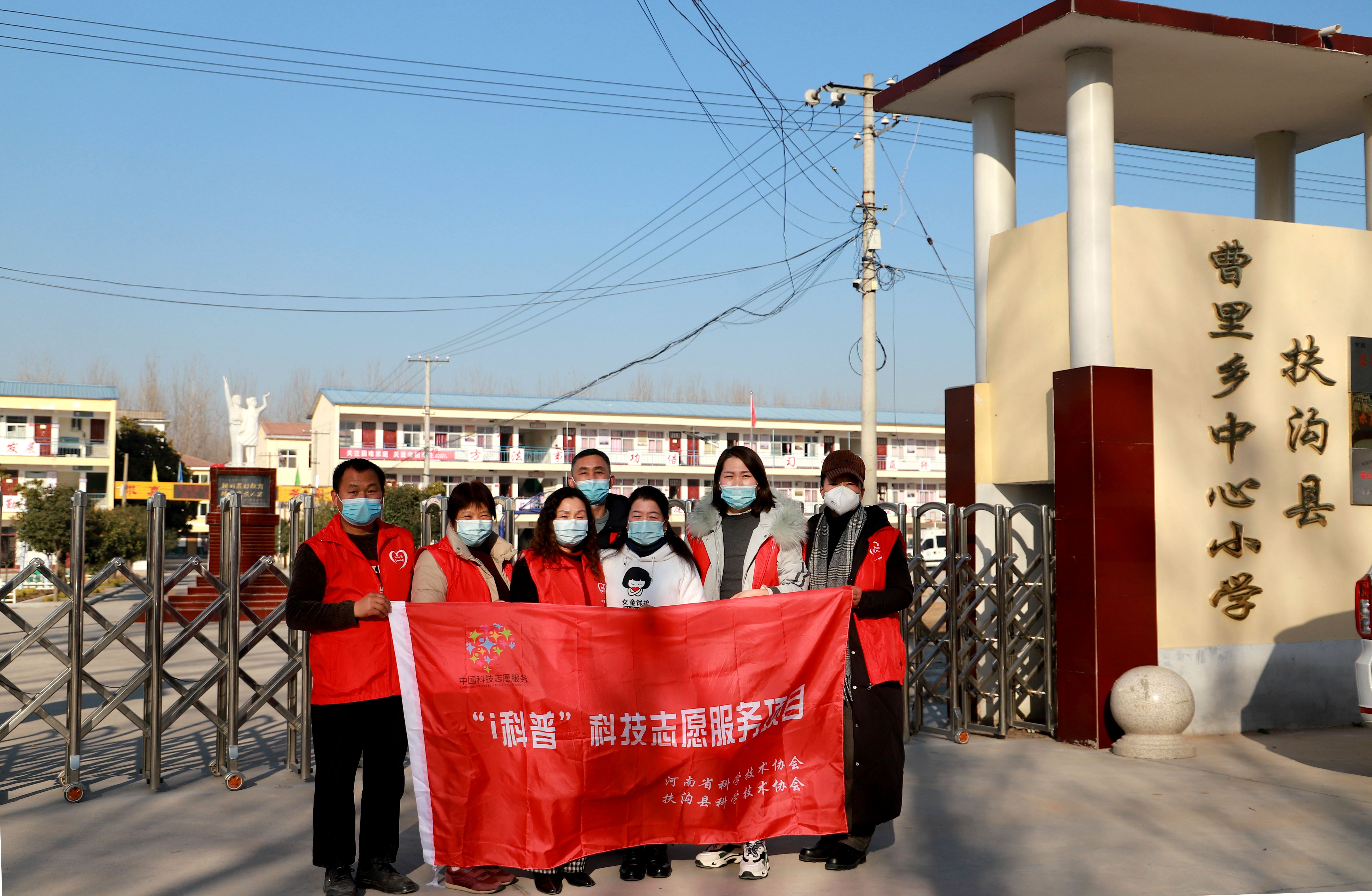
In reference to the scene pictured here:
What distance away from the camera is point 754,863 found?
4.57 meters

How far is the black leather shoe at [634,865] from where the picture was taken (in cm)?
454

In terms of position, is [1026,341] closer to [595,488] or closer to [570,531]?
[595,488]

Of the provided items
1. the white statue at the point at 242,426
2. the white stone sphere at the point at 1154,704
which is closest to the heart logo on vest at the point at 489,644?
the white stone sphere at the point at 1154,704

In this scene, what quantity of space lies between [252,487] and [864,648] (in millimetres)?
19820

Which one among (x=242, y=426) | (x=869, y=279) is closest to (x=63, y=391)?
(x=242, y=426)

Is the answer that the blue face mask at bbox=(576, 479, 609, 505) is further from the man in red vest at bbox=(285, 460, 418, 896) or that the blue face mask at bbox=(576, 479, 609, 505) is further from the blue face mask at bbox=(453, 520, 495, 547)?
the man in red vest at bbox=(285, 460, 418, 896)

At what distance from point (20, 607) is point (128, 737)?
18.0 m

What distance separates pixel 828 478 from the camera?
16.3 ft

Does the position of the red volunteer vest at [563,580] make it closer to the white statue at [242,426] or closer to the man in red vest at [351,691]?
the man in red vest at [351,691]

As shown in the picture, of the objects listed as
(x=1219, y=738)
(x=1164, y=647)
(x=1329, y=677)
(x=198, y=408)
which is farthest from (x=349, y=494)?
(x=198, y=408)

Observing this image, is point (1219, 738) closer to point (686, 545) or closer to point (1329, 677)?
point (1329, 677)

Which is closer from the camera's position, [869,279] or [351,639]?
[351,639]

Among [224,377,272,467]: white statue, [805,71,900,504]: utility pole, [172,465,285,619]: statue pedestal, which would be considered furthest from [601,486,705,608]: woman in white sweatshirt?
[224,377,272,467]: white statue

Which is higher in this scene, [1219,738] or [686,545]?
[686,545]
